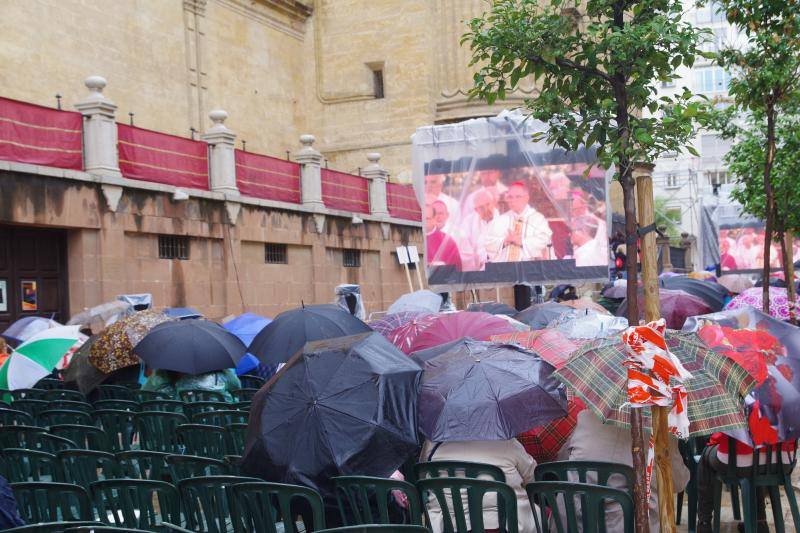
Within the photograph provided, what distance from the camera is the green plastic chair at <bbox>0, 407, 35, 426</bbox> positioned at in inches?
335

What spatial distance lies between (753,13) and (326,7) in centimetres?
2801

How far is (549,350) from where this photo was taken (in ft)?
24.3

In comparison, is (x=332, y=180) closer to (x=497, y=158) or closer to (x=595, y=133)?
(x=497, y=158)

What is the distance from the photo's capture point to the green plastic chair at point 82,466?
6066 mm

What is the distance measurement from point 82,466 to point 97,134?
490 inches

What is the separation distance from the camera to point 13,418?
8.60 meters

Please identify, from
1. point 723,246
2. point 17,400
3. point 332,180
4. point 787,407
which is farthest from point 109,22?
→ point 723,246

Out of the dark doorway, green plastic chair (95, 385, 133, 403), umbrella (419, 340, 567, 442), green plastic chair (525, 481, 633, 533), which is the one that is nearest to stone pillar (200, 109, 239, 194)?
the dark doorway

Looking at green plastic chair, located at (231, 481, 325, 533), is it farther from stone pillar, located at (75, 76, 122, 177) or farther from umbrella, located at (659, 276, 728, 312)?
stone pillar, located at (75, 76, 122, 177)

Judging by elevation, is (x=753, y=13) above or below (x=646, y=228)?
above

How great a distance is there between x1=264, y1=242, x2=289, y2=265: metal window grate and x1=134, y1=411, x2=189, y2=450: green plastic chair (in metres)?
15.5

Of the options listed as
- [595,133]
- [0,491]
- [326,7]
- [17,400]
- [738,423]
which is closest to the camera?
[0,491]

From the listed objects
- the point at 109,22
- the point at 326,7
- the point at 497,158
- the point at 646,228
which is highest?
the point at 326,7

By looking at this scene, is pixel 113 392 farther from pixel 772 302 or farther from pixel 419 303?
pixel 772 302
